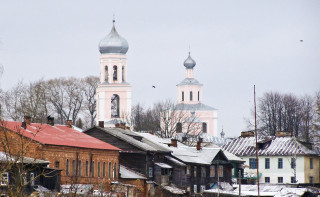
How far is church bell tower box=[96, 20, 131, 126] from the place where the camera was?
146625 mm

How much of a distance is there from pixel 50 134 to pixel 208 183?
20.9 m

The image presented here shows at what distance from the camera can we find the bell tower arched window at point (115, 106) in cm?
14801

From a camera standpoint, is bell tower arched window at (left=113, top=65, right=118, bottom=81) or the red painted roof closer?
the red painted roof

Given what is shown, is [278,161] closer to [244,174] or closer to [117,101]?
[244,174]

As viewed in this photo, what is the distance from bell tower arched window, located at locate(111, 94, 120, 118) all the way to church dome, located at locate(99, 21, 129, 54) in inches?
279

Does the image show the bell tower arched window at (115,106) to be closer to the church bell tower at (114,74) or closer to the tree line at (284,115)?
the church bell tower at (114,74)

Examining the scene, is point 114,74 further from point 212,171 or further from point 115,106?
point 212,171

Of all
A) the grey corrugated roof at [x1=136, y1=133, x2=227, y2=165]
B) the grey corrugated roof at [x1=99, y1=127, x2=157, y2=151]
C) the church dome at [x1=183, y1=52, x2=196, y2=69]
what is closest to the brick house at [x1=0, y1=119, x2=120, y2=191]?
the grey corrugated roof at [x1=99, y1=127, x2=157, y2=151]

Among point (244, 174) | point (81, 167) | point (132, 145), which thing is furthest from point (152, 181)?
point (244, 174)

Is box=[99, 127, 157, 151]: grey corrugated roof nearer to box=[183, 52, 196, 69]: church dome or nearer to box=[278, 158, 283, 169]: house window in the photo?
box=[278, 158, 283, 169]: house window

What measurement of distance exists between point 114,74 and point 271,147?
65.3 m

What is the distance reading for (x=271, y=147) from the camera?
87000 mm

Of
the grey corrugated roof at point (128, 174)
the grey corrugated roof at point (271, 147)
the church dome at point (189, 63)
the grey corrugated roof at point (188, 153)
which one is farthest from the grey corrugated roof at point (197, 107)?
the grey corrugated roof at point (128, 174)

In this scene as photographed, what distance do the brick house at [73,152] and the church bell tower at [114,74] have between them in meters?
83.9
